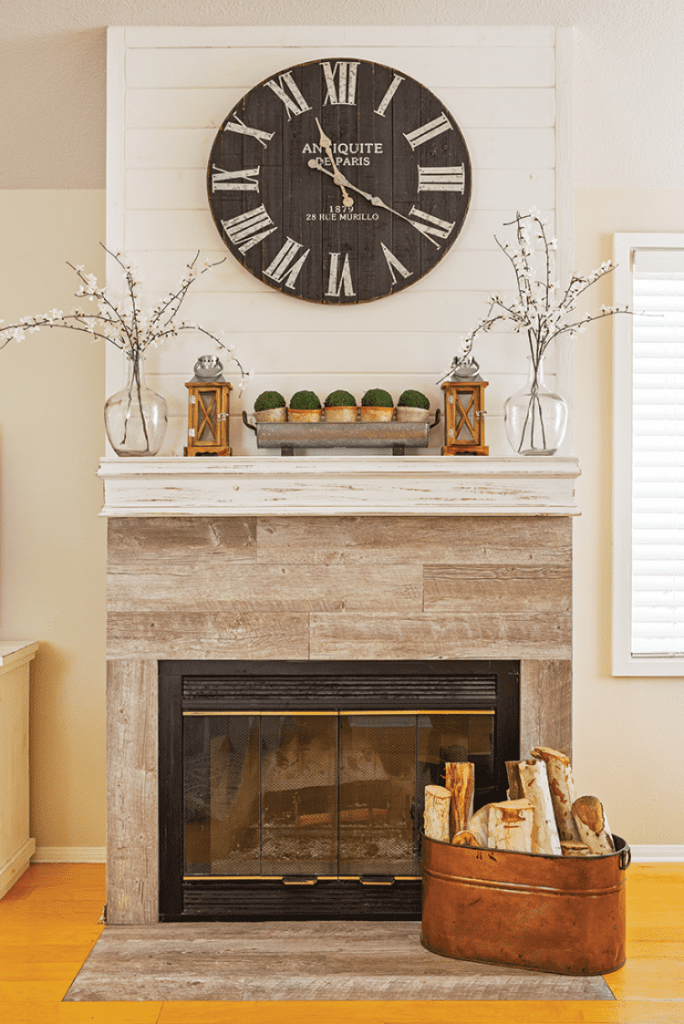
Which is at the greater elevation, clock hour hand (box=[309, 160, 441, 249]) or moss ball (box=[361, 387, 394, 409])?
clock hour hand (box=[309, 160, 441, 249])

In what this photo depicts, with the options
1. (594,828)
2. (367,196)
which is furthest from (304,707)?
(367,196)

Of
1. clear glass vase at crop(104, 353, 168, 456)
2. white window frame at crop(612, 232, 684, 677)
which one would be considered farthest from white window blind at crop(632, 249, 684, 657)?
clear glass vase at crop(104, 353, 168, 456)

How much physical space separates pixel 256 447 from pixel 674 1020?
193 cm

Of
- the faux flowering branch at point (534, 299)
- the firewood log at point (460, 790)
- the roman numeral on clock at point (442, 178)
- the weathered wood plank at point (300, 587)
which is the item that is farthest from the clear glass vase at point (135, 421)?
the firewood log at point (460, 790)

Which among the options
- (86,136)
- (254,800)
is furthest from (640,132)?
(254,800)

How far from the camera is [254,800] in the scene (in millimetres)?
2477

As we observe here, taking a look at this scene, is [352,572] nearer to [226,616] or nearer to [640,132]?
[226,616]

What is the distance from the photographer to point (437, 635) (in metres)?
2.43

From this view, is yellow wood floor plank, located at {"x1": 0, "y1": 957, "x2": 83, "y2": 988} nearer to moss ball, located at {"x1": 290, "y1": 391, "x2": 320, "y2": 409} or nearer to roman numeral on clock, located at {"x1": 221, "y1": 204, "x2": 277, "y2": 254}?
moss ball, located at {"x1": 290, "y1": 391, "x2": 320, "y2": 409}

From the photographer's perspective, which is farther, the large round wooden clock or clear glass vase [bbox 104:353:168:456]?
the large round wooden clock

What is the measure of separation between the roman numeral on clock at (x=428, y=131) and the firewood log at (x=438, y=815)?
2.01m

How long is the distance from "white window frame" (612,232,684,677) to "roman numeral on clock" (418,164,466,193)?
31.9 inches

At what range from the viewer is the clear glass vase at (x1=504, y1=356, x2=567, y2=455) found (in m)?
2.37

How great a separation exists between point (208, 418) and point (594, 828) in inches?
64.5
